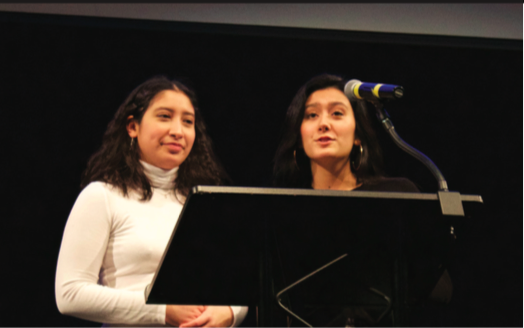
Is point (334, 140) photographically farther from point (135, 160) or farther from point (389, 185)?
point (135, 160)

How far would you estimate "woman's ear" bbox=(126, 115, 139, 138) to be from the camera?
1.85m

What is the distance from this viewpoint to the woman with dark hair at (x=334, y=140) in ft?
5.93

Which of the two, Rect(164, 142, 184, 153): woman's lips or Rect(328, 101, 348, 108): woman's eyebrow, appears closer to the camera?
Rect(164, 142, 184, 153): woman's lips

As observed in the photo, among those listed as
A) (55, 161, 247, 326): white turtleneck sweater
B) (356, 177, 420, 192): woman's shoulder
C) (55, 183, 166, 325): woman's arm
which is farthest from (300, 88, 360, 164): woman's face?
(55, 183, 166, 325): woman's arm

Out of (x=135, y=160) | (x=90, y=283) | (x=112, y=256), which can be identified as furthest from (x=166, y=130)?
(x=90, y=283)

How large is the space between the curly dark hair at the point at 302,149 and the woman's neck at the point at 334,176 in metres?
0.04

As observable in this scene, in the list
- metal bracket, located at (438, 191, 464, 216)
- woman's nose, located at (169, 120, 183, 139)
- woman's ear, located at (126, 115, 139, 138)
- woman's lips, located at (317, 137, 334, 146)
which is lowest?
metal bracket, located at (438, 191, 464, 216)

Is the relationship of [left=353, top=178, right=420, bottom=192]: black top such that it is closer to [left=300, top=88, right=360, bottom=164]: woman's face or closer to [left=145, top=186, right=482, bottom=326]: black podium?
[left=300, top=88, right=360, bottom=164]: woman's face

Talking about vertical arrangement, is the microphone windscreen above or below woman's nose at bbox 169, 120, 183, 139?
below

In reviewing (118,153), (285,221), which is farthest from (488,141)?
(285,221)

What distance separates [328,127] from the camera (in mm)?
1796

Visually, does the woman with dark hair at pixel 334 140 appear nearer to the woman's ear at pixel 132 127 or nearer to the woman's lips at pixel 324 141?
the woman's lips at pixel 324 141

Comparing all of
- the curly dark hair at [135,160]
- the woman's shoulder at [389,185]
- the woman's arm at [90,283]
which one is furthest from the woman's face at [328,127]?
the woman's arm at [90,283]

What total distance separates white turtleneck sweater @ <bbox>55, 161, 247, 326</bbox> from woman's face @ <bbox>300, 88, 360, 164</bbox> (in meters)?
0.57
